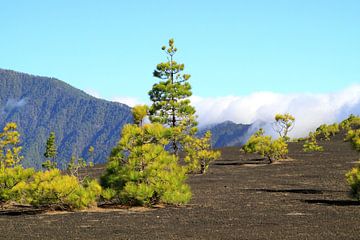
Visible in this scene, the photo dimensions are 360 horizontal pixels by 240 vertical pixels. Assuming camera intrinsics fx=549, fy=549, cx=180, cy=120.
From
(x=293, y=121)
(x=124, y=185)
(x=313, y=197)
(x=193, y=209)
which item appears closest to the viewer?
(x=193, y=209)

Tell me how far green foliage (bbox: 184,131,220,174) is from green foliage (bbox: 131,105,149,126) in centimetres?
2203

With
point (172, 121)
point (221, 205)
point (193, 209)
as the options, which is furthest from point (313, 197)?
point (172, 121)

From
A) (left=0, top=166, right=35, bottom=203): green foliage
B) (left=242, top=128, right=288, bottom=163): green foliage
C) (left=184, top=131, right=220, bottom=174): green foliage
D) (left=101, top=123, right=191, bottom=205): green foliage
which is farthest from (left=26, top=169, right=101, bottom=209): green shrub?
(left=242, top=128, right=288, bottom=163): green foliage

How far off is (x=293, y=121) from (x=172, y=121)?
3490 cm

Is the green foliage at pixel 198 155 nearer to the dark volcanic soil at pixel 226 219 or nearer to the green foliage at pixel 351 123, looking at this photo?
the dark volcanic soil at pixel 226 219

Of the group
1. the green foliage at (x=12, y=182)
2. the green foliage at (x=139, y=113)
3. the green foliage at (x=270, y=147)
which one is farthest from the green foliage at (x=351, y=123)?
the green foliage at (x=12, y=182)

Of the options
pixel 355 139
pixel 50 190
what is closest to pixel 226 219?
pixel 50 190

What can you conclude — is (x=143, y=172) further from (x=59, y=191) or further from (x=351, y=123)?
(x=351, y=123)

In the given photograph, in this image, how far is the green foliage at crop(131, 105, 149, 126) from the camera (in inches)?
976

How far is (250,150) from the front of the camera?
6191 centimetres

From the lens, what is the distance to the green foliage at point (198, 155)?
1901 inches

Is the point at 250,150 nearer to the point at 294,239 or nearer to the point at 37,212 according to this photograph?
the point at 37,212

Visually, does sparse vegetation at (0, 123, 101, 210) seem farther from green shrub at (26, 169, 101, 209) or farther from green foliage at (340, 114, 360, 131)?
green foliage at (340, 114, 360, 131)

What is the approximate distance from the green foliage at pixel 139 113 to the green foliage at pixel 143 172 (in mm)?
755
